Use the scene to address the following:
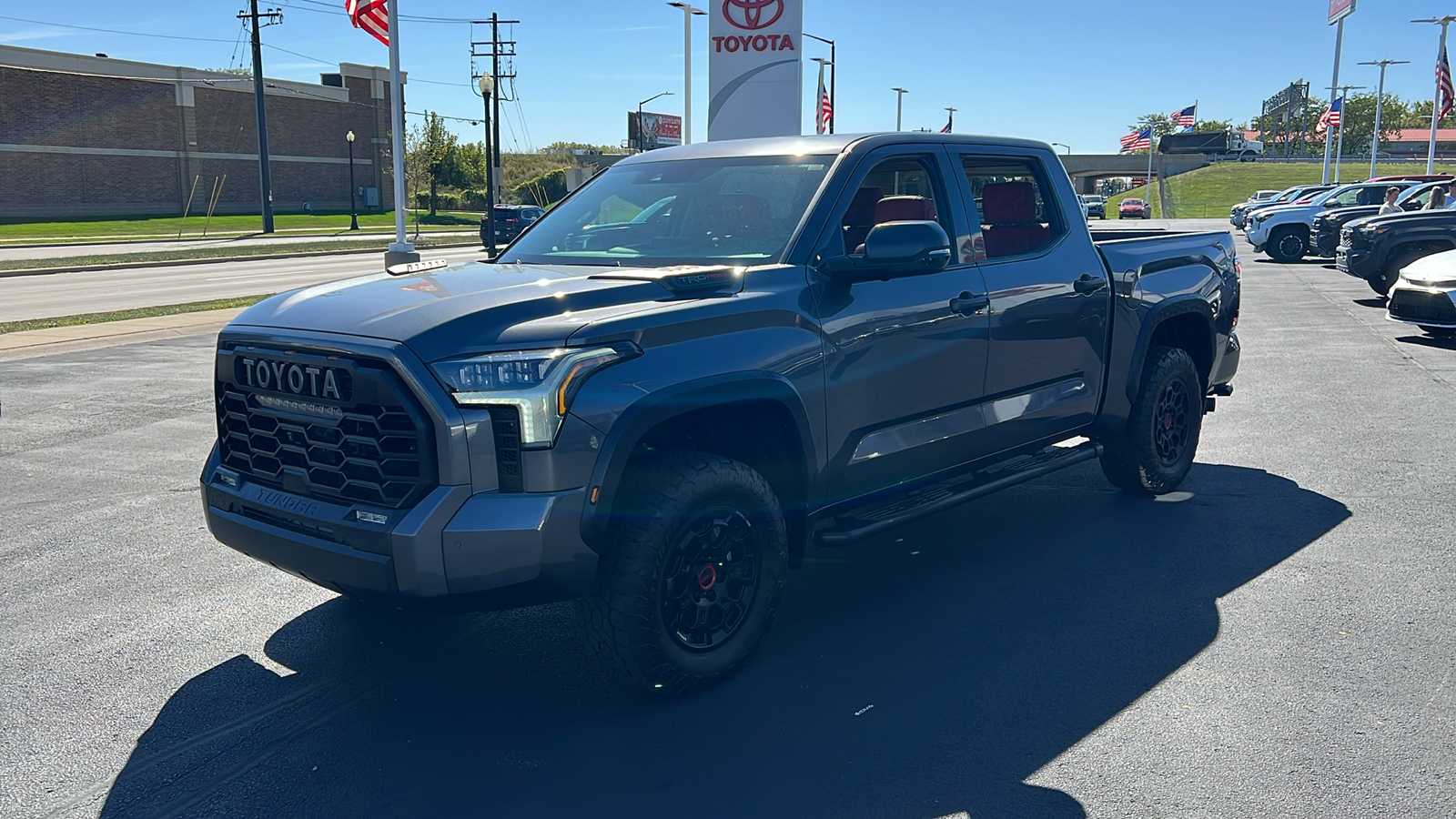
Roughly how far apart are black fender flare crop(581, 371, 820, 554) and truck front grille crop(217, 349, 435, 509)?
0.51 metres

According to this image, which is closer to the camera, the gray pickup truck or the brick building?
the gray pickup truck

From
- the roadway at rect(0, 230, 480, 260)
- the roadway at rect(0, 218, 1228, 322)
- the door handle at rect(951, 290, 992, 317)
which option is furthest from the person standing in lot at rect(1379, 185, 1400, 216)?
the roadway at rect(0, 230, 480, 260)

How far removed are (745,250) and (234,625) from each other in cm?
257

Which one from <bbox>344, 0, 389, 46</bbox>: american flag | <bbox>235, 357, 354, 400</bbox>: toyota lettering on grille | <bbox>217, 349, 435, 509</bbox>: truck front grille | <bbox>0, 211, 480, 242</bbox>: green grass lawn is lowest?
<bbox>0, 211, 480, 242</bbox>: green grass lawn

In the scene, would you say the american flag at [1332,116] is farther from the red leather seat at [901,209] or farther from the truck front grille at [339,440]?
the truck front grille at [339,440]

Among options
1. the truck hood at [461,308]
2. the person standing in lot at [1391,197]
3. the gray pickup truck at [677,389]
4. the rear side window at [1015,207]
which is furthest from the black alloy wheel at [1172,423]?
the person standing in lot at [1391,197]

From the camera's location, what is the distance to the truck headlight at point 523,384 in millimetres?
3510

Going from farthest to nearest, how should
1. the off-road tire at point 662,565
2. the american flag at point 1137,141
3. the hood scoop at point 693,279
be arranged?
the american flag at point 1137,141 → the hood scoop at point 693,279 → the off-road tire at point 662,565

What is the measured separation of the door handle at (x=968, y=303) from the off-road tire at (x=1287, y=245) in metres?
25.9

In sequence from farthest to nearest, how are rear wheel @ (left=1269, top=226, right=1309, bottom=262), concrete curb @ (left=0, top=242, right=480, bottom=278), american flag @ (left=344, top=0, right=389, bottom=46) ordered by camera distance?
rear wheel @ (left=1269, top=226, right=1309, bottom=262) → concrete curb @ (left=0, top=242, right=480, bottom=278) → american flag @ (left=344, top=0, right=389, bottom=46)

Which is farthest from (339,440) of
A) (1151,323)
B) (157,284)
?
(157,284)

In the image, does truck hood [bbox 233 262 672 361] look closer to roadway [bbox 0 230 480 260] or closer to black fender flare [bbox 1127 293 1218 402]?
black fender flare [bbox 1127 293 1218 402]

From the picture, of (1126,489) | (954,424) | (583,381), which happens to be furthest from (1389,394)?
(583,381)

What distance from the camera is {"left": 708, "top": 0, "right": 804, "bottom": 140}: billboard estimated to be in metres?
19.8
